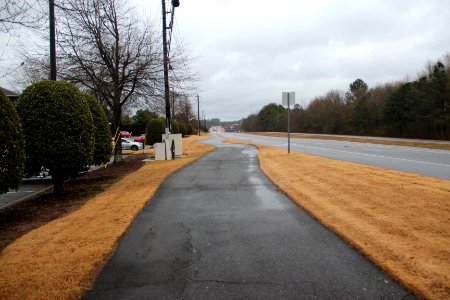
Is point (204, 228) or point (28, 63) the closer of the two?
point (204, 228)

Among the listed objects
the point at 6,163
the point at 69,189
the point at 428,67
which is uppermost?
the point at 428,67

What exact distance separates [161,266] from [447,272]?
120 inches

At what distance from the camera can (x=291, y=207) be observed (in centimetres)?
789

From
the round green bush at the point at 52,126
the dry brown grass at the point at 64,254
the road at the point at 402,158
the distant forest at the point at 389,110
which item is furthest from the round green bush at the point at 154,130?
the distant forest at the point at 389,110

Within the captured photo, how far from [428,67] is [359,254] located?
6059 cm

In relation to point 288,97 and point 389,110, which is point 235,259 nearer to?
point 288,97

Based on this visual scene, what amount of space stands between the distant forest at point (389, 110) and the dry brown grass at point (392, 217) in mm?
43573

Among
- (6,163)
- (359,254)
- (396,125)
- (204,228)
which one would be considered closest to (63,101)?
(6,163)

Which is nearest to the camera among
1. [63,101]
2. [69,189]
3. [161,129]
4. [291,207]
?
[291,207]

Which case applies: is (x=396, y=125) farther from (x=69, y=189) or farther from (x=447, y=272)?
(x=447, y=272)

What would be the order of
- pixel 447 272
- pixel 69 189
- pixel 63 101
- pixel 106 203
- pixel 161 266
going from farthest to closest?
pixel 69 189 < pixel 63 101 < pixel 106 203 < pixel 161 266 < pixel 447 272

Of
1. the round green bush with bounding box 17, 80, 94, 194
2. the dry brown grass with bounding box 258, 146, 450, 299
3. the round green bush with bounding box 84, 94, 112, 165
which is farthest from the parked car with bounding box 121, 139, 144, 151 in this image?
the dry brown grass with bounding box 258, 146, 450, 299

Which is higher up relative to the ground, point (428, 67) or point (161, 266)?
point (428, 67)

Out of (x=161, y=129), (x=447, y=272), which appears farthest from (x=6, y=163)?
(x=161, y=129)
